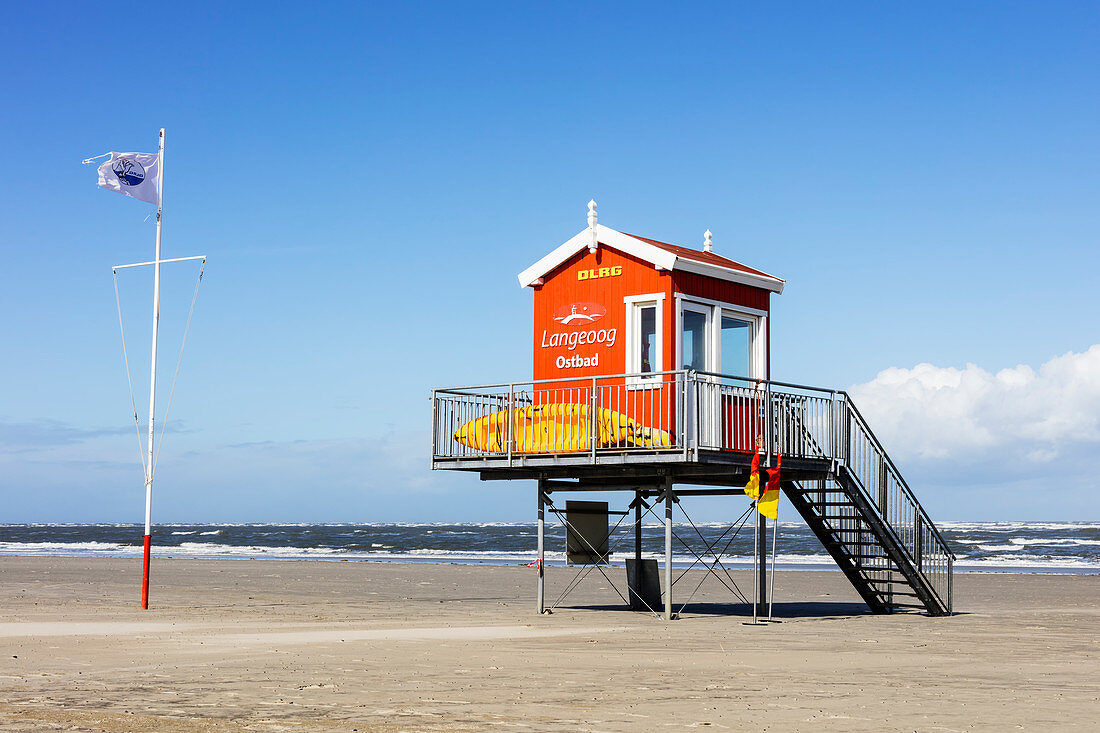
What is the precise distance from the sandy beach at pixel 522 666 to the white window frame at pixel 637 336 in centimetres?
386

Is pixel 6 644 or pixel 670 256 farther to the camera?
pixel 670 256

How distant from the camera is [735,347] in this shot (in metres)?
20.4

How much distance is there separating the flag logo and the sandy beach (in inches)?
302

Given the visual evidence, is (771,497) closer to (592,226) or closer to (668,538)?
(668,538)

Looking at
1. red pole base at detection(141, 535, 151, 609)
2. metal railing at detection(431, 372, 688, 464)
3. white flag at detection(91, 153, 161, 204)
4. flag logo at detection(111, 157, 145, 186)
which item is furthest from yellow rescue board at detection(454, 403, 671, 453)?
flag logo at detection(111, 157, 145, 186)

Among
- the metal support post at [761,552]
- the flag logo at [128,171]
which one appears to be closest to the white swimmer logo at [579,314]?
the metal support post at [761,552]

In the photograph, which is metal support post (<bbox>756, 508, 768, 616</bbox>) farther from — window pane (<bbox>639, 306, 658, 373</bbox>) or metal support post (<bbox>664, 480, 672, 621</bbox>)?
window pane (<bbox>639, 306, 658, 373</bbox>)

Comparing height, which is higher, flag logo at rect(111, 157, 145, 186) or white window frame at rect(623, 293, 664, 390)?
flag logo at rect(111, 157, 145, 186)

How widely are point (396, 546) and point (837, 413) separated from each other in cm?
4855

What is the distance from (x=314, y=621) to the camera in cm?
1991

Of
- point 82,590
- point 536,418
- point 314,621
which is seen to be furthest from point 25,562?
point 536,418

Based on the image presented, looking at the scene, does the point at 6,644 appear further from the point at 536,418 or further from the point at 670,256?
the point at 670,256

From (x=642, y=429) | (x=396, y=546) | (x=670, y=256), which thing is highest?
(x=670, y=256)

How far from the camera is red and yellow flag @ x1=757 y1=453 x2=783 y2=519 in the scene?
735 inches
